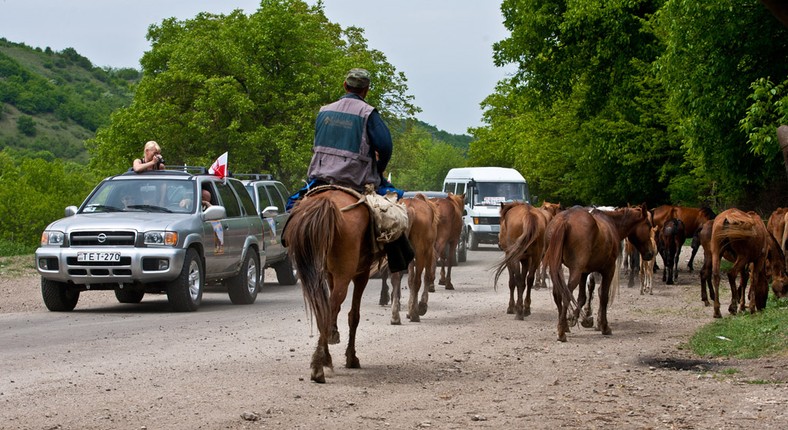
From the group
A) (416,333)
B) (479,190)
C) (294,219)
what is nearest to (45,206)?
(479,190)

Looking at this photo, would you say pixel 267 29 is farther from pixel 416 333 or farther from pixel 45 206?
pixel 416 333

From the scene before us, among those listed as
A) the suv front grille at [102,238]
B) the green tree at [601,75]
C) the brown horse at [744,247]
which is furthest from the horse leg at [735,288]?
Result: the green tree at [601,75]

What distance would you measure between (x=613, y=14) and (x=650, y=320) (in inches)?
685

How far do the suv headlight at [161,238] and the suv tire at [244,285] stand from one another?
2.60m

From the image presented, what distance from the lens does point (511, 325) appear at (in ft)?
51.7

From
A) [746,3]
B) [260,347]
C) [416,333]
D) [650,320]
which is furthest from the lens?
[746,3]

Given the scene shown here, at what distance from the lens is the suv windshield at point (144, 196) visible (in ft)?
58.0

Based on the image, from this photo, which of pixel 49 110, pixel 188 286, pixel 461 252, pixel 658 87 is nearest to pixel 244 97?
pixel 461 252

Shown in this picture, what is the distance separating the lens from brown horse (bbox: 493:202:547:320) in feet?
51.0

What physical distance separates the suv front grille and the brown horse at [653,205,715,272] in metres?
14.6

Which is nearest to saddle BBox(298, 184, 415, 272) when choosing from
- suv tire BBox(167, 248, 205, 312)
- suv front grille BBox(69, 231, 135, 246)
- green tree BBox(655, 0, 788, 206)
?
suv tire BBox(167, 248, 205, 312)

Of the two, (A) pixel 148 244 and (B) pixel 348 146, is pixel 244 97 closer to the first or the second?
(A) pixel 148 244

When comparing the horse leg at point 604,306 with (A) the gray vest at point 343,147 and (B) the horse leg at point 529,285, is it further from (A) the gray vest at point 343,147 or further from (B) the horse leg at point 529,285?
(A) the gray vest at point 343,147

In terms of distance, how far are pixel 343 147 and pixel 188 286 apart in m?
7.30
